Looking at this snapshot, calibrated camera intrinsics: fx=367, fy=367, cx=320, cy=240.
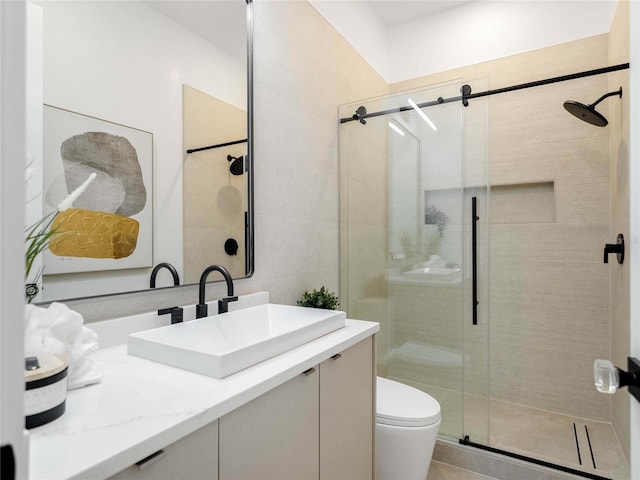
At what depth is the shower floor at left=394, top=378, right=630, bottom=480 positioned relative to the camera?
183cm

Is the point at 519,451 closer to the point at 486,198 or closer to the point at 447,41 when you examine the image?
the point at 486,198

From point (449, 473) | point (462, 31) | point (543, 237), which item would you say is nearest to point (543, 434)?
point (449, 473)

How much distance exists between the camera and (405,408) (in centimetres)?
158

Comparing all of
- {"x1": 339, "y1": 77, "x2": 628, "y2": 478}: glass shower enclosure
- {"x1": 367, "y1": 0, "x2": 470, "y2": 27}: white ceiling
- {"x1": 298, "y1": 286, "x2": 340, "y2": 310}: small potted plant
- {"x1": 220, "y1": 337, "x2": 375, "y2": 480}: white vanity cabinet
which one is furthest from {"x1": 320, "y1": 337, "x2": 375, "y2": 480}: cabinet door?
{"x1": 367, "y1": 0, "x2": 470, "y2": 27}: white ceiling

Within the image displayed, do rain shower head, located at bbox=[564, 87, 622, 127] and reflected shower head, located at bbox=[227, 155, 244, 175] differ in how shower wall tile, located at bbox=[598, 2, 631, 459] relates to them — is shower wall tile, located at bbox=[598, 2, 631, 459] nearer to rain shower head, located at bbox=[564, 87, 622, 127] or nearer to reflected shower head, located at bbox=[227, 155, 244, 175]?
rain shower head, located at bbox=[564, 87, 622, 127]

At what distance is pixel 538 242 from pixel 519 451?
4.21ft

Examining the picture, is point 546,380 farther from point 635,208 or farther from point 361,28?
point 361,28

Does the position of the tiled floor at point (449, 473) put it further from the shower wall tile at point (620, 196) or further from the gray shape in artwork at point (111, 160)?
the gray shape in artwork at point (111, 160)

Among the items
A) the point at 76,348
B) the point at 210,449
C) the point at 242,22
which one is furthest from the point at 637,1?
the point at 242,22

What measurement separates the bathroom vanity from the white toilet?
27 cm

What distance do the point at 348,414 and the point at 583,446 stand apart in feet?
5.38

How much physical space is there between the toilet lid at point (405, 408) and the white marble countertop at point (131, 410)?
2.40 feet

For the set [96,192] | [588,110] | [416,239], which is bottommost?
[416,239]

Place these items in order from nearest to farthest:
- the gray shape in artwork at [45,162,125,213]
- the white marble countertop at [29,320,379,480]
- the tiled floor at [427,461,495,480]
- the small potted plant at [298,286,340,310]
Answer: the white marble countertop at [29,320,379,480]
the gray shape in artwork at [45,162,125,213]
the small potted plant at [298,286,340,310]
the tiled floor at [427,461,495,480]
